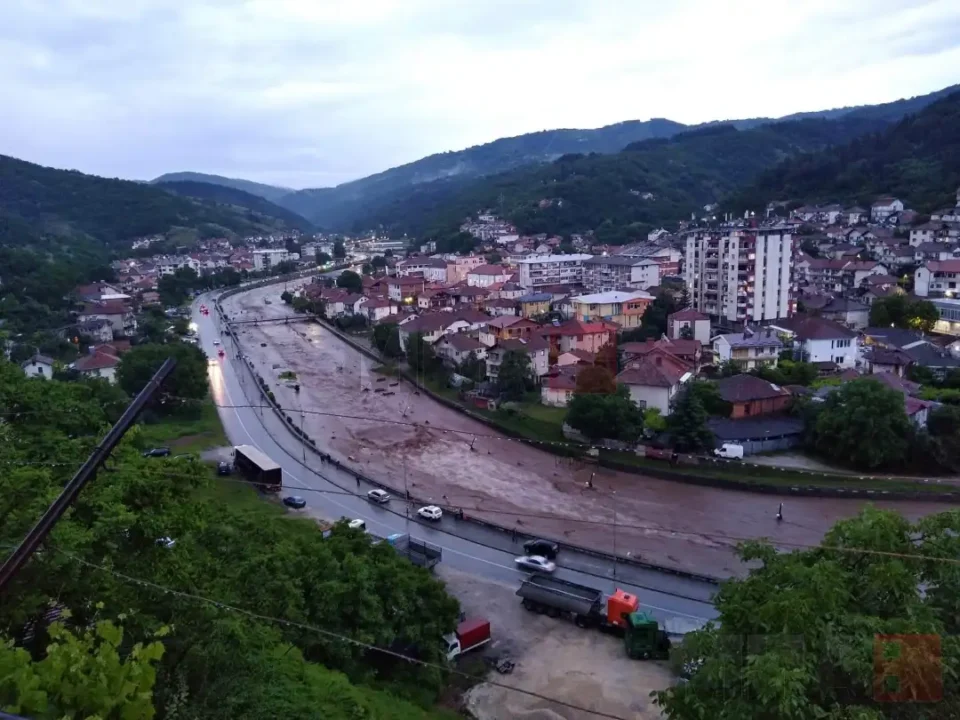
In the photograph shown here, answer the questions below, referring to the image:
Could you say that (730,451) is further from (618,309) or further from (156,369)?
(156,369)

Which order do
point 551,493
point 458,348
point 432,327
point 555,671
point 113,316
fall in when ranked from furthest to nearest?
point 113,316, point 432,327, point 458,348, point 551,493, point 555,671

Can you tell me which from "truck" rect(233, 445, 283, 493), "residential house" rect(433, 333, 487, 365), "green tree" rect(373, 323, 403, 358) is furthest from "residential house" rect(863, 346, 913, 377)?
"truck" rect(233, 445, 283, 493)

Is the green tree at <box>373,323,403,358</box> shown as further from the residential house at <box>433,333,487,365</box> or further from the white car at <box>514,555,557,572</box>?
the white car at <box>514,555,557,572</box>

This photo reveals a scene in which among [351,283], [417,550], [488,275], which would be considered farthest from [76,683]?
[351,283]

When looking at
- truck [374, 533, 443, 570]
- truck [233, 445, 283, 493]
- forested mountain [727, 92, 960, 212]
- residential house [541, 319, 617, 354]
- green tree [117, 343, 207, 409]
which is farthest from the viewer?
forested mountain [727, 92, 960, 212]

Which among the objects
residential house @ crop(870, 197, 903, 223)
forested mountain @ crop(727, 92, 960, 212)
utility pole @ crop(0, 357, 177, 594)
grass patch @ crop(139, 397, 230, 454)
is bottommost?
grass patch @ crop(139, 397, 230, 454)

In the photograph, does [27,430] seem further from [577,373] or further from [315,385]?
[315,385]
